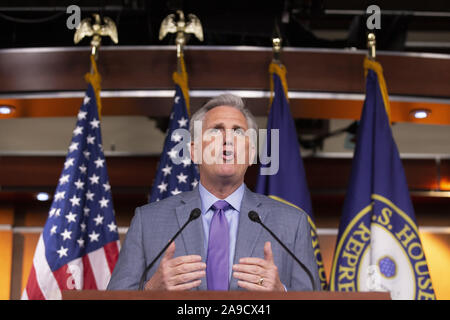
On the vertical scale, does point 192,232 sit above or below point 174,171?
below

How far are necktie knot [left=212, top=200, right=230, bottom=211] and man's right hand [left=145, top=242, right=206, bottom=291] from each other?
443 millimetres

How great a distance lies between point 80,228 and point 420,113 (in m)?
2.37

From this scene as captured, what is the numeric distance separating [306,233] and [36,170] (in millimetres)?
3392

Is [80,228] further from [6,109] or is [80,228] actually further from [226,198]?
[226,198]

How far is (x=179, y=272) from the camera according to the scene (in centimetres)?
167

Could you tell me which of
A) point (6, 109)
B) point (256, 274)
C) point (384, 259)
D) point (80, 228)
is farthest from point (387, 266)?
point (6, 109)

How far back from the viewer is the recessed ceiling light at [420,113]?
160 inches

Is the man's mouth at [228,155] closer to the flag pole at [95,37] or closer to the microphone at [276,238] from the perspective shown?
the microphone at [276,238]

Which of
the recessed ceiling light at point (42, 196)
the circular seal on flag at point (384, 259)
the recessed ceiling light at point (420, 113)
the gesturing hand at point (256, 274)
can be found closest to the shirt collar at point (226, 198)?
the gesturing hand at point (256, 274)

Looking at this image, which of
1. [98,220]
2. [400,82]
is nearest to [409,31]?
[400,82]

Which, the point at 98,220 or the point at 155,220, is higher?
the point at 98,220

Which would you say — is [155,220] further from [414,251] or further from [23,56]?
[23,56]
